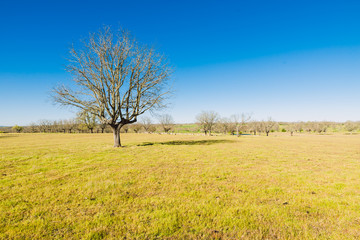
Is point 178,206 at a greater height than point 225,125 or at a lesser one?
lesser

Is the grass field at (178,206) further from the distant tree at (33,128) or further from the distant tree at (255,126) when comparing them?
the distant tree at (33,128)

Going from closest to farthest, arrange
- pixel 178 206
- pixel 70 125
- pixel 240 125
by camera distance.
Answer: pixel 178 206
pixel 240 125
pixel 70 125

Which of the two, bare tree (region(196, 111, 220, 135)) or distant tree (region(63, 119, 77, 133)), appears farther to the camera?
distant tree (region(63, 119, 77, 133))

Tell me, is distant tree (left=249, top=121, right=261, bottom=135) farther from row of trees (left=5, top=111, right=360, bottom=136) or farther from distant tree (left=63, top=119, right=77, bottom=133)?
distant tree (left=63, top=119, right=77, bottom=133)

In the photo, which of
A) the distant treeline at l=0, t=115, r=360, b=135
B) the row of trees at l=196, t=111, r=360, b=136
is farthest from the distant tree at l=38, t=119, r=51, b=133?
the row of trees at l=196, t=111, r=360, b=136

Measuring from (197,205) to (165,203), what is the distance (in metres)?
1.04

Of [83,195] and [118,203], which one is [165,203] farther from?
[83,195]

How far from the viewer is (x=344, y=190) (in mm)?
6574

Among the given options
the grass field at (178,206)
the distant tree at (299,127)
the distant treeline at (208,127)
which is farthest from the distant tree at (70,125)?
Result: the distant tree at (299,127)

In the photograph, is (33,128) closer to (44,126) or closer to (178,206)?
(44,126)

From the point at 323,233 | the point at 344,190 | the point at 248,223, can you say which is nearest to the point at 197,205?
the point at 248,223

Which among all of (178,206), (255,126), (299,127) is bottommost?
(178,206)

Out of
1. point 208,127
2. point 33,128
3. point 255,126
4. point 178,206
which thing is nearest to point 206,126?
point 208,127

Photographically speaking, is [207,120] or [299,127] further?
[299,127]
